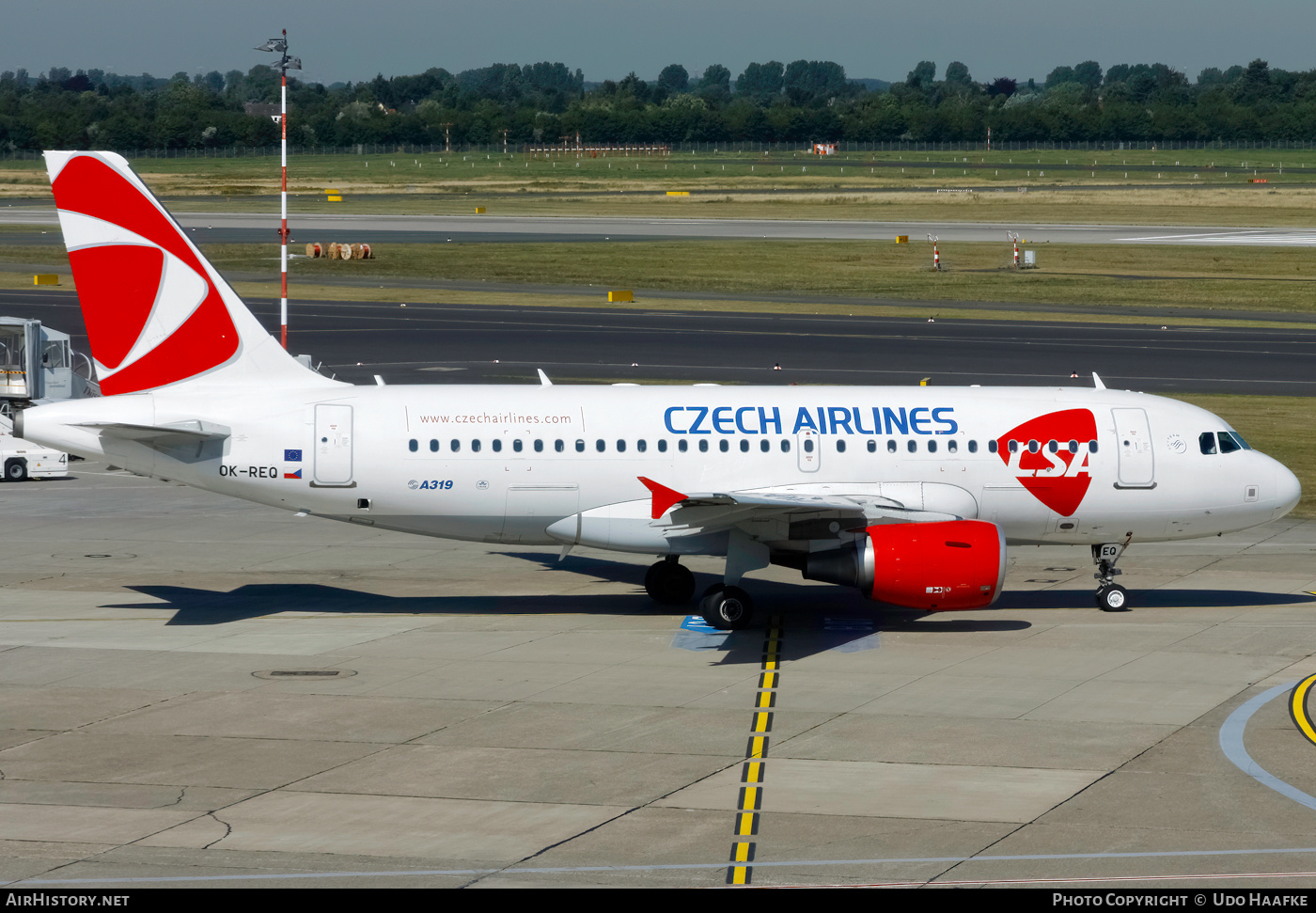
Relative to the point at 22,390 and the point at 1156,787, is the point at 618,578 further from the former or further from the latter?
the point at 22,390

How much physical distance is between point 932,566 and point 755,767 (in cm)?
787

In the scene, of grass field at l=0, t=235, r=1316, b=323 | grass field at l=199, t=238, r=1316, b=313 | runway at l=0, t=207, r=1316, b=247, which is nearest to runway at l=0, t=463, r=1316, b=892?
grass field at l=0, t=235, r=1316, b=323

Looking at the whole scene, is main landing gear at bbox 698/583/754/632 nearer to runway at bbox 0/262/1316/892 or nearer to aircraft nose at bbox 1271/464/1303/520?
runway at bbox 0/262/1316/892

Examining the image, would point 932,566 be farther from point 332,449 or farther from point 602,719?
point 332,449

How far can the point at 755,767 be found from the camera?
21.2 meters

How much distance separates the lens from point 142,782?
2034 cm

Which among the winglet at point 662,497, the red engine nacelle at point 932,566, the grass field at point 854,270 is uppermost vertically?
the grass field at point 854,270

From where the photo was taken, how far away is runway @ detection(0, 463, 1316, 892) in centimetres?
1769

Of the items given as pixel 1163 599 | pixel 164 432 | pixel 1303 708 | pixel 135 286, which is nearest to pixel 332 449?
pixel 164 432

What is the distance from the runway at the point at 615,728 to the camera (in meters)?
17.7

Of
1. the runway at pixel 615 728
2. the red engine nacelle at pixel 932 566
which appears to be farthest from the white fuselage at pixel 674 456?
the red engine nacelle at pixel 932 566

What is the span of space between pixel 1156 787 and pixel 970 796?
8.34ft

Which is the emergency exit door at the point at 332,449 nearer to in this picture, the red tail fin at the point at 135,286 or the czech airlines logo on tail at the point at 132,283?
the red tail fin at the point at 135,286

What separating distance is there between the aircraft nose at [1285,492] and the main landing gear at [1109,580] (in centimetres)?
305
